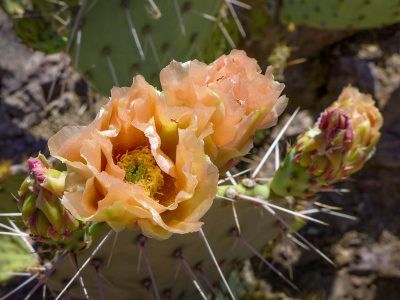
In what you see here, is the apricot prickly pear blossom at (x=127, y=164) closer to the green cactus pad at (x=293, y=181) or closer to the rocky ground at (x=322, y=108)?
the green cactus pad at (x=293, y=181)

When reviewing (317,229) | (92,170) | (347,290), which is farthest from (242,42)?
(92,170)

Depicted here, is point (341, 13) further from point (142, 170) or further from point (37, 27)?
point (142, 170)

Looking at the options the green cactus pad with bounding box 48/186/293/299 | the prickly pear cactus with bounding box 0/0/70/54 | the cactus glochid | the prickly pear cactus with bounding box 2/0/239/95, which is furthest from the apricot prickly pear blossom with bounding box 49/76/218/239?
the prickly pear cactus with bounding box 0/0/70/54

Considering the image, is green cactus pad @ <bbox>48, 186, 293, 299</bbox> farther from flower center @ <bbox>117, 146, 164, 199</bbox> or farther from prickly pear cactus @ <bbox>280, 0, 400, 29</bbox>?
prickly pear cactus @ <bbox>280, 0, 400, 29</bbox>

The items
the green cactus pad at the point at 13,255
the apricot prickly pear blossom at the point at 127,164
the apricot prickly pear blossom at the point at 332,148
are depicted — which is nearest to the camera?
the apricot prickly pear blossom at the point at 127,164

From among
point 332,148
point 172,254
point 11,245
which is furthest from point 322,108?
point 11,245

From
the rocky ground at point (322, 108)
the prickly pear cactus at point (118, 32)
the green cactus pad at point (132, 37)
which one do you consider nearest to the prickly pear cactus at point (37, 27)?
the prickly pear cactus at point (118, 32)
